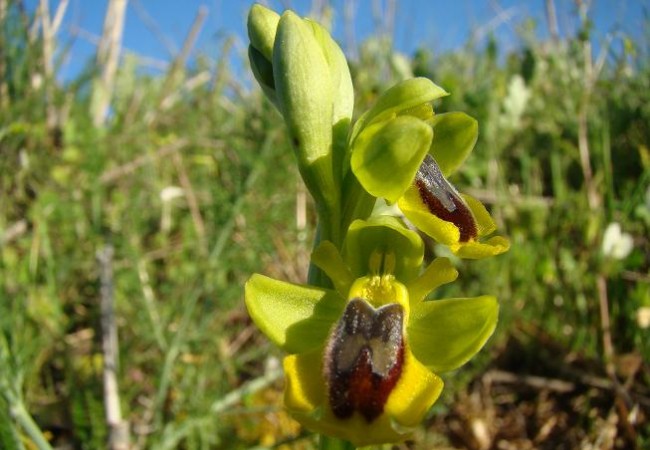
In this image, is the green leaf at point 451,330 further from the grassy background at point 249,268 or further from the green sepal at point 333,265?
the grassy background at point 249,268

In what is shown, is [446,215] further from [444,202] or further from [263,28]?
[263,28]

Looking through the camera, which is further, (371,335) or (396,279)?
(396,279)

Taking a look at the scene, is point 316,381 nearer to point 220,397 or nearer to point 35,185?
point 220,397

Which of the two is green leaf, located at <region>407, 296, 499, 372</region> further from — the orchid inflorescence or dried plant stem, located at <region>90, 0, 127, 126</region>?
dried plant stem, located at <region>90, 0, 127, 126</region>

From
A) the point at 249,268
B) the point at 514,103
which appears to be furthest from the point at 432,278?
the point at 514,103

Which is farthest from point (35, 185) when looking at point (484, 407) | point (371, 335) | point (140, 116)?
point (371, 335)
